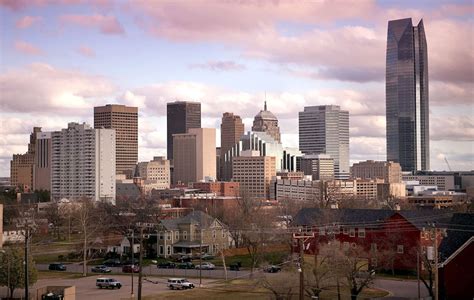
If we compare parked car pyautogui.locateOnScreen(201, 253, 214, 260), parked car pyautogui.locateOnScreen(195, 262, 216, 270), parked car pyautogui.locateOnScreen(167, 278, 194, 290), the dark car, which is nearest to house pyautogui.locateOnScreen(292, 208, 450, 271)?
parked car pyautogui.locateOnScreen(195, 262, 216, 270)

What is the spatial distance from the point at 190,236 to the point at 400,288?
38278 millimetres

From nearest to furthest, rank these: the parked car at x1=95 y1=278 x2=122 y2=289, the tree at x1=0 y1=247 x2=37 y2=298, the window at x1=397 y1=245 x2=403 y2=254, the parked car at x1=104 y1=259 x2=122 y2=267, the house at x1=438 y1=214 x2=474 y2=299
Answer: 1. the house at x1=438 y1=214 x2=474 y2=299
2. the tree at x1=0 y1=247 x2=37 y2=298
3. the parked car at x1=95 y1=278 x2=122 y2=289
4. the window at x1=397 y1=245 x2=403 y2=254
5. the parked car at x1=104 y1=259 x2=122 y2=267

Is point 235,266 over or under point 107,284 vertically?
over

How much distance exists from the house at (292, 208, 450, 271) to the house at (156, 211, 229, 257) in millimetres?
14582

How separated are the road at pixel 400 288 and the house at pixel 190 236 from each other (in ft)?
102

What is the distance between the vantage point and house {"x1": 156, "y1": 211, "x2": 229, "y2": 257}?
88750mm

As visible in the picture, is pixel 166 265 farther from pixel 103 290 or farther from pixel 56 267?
pixel 103 290

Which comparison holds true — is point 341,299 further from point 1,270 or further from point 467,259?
point 1,270

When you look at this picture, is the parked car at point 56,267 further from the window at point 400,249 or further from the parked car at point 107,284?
the window at point 400,249

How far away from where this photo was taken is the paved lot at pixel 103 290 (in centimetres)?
5616

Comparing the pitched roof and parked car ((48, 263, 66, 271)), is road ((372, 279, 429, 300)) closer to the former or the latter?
the pitched roof

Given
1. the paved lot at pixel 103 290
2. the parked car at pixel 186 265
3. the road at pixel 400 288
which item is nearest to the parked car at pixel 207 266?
the parked car at pixel 186 265

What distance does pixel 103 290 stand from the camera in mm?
59875

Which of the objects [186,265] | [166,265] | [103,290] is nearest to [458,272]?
[103,290]
